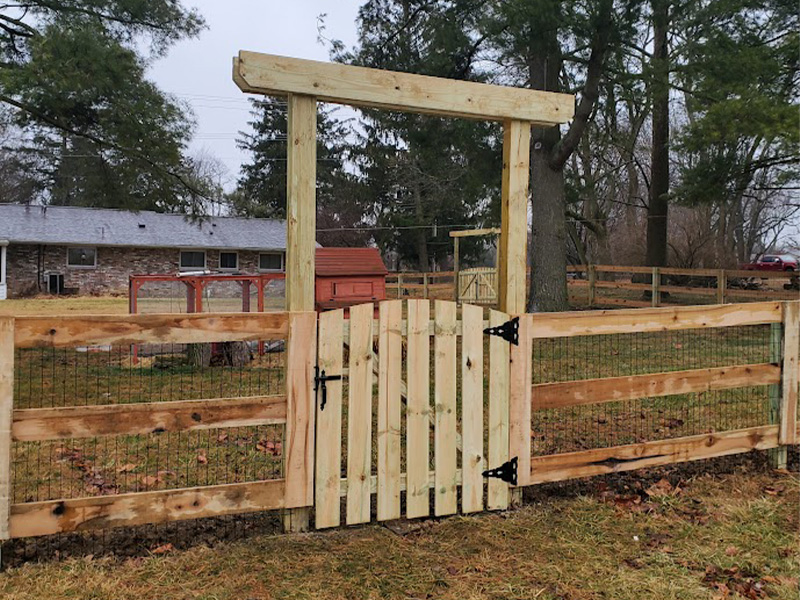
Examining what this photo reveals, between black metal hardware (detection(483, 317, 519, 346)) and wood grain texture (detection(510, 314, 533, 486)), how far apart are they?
0.03m

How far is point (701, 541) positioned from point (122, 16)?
976cm

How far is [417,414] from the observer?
11.1 ft

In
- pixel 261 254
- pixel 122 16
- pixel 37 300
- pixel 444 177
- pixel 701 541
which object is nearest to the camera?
pixel 701 541

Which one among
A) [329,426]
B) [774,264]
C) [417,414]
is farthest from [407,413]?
[774,264]

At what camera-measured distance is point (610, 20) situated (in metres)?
10.4

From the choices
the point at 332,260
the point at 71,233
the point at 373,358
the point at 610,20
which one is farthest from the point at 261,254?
the point at 373,358

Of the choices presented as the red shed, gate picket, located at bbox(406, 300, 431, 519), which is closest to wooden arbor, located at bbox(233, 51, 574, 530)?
gate picket, located at bbox(406, 300, 431, 519)

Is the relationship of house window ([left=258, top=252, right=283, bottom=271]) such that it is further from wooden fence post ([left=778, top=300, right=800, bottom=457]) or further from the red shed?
wooden fence post ([left=778, top=300, right=800, bottom=457])

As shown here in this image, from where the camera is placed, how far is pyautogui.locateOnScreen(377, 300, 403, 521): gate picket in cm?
328

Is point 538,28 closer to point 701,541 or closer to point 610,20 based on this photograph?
point 610,20

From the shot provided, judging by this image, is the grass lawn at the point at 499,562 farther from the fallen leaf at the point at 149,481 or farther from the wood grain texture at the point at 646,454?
the fallen leaf at the point at 149,481

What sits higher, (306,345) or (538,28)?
(538,28)

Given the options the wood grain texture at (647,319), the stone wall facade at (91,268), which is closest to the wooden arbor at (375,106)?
the wood grain texture at (647,319)

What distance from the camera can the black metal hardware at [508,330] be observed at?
355 cm
